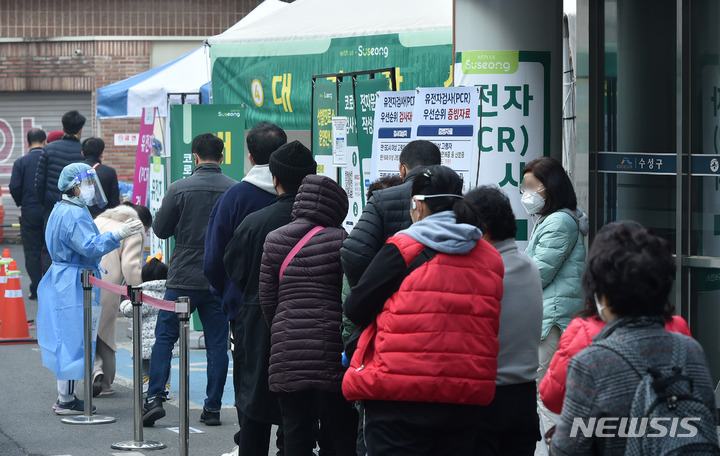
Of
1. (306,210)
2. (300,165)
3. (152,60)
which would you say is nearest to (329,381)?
(306,210)

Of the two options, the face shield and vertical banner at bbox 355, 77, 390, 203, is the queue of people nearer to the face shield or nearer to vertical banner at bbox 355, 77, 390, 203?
vertical banner at bbox 355, 77, 390, 203

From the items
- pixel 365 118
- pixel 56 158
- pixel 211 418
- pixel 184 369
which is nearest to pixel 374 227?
pixel 184 369

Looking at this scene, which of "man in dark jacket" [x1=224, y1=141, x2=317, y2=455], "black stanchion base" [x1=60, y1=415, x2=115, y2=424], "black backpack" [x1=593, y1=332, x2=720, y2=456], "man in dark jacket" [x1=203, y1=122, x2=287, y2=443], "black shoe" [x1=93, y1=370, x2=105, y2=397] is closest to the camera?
"black backpack" [x1=593, y1=332, x2=720, y2=456]

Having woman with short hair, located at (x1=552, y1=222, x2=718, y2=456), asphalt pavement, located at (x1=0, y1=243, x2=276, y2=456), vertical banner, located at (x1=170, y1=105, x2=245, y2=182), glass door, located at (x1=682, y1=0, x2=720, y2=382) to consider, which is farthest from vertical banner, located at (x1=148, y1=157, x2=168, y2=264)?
woman with short hair, located at (x1=552, y1=222, x2=718, y2=456)

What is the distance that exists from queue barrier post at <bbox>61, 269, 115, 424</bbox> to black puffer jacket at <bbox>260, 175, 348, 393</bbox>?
312 cm

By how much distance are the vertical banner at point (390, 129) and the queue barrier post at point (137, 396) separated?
6.42 feet

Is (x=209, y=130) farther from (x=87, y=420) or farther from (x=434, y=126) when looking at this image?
(x=434, y=126)

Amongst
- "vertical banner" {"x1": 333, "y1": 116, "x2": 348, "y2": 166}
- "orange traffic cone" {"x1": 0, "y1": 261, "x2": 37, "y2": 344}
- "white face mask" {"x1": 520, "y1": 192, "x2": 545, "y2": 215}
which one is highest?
"vertical banner" {"x1": 333, "y1": 116, "x2": 348, "y2": 166}

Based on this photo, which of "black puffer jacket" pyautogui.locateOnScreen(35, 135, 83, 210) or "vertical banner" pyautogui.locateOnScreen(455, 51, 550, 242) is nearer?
"vertical banner" pyautogui.locateOnScreen(455, 51, 550, 242)

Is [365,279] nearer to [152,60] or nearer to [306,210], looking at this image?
[306,210]

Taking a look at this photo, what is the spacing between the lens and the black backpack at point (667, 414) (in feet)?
9.57

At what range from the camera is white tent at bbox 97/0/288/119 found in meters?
14.3

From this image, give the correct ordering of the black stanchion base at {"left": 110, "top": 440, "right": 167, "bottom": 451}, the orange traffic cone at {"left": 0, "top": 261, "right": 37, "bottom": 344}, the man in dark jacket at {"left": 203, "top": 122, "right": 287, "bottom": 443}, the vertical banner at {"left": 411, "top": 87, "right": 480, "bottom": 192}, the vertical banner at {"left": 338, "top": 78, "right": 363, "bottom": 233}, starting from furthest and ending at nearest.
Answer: the orange traffic cone at {"left": 0, "top": 261, "right": 37, "bottom": 344} < the vertical banner at {"left": 338, "top": 78, "right": 363, "bottom": 233} < the black stanchion base at {"left": 110, "top": 440, "right": 167, "bottom": 451} < the man in dark jacket at {"left": 203, "top": 122, "right": 287, "bottom": 443} < the vertical banner at {"left": 411, "top": 87, "right": 480, "bottom": 192}

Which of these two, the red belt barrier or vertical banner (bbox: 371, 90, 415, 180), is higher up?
vertical banner (bbox: 371, 90, 415, 180)
